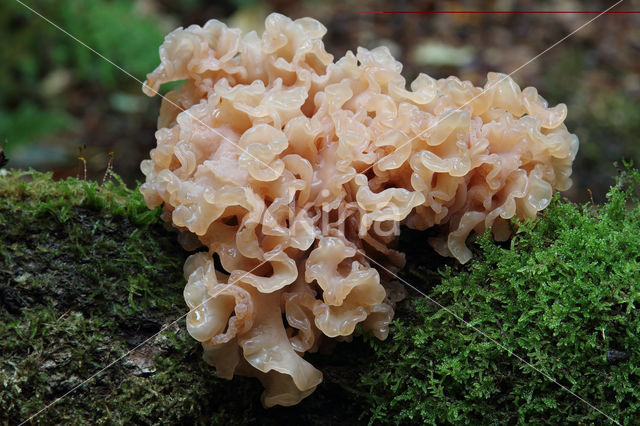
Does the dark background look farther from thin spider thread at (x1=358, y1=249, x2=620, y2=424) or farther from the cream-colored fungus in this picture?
thin spider thread at (x1=358, y1=249, x2=620, y2=424)

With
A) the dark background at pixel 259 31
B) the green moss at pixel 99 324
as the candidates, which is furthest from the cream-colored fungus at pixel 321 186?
the dark background at pixel 259 31

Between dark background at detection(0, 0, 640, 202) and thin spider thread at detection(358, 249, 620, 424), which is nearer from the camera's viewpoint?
thin spider thread at detection(358, 249, 620, 424)

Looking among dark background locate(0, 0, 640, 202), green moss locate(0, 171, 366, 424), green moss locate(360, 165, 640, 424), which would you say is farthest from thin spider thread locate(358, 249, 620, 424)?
dark background locate(0, 0, 640, 202)

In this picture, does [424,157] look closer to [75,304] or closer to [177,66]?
[177,66]

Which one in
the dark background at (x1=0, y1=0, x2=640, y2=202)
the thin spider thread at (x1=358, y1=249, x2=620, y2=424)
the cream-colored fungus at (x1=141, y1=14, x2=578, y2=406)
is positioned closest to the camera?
the thin spider thread at (x1=358, y1=249, x2=620, y2=424)

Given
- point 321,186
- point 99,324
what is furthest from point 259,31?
point 99,324

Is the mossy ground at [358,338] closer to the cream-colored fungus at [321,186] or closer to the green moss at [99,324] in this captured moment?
the green moss at [99,324]

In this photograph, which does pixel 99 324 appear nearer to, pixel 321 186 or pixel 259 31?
pixel 321 186
